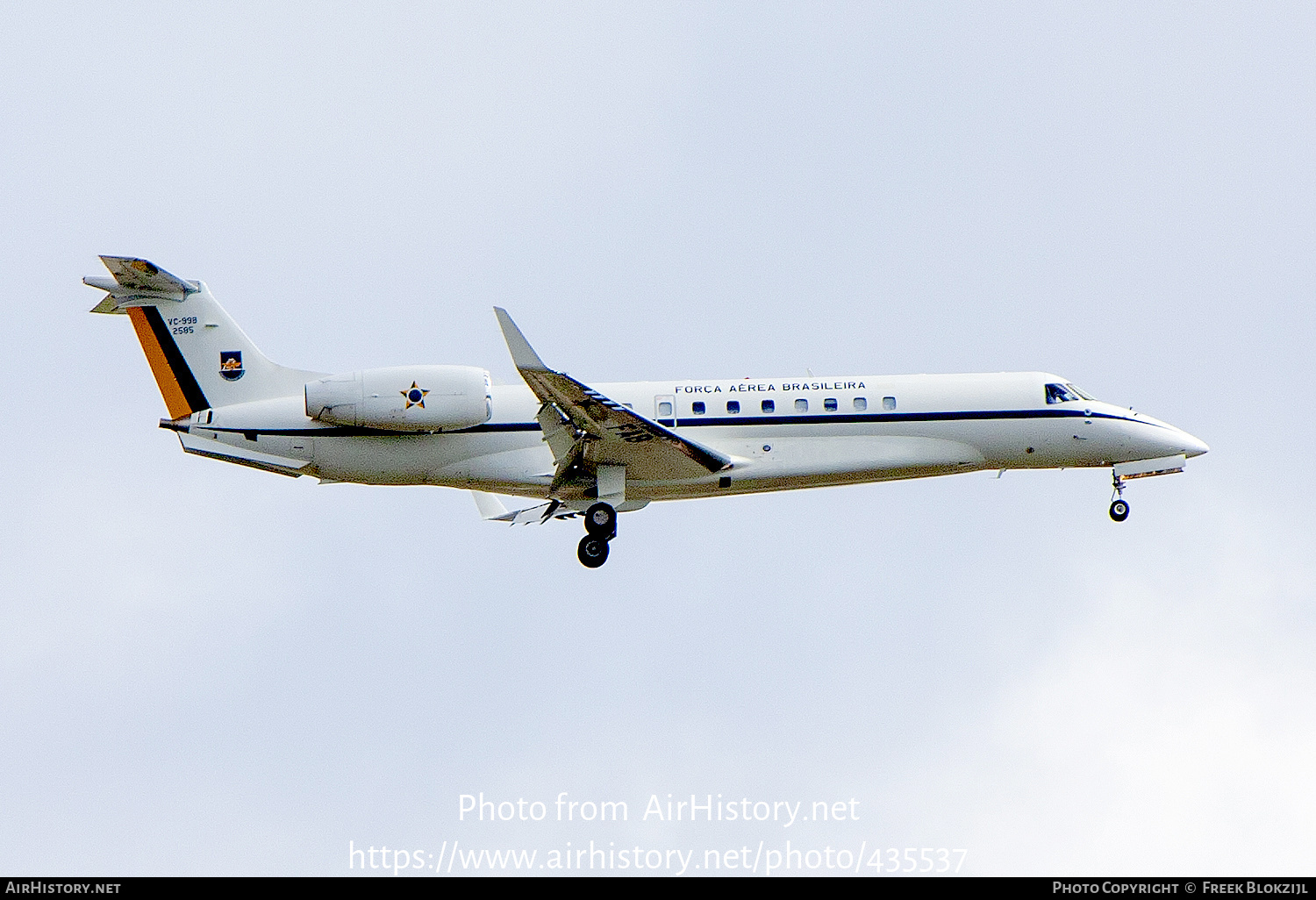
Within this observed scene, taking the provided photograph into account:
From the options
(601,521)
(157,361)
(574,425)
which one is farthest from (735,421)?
(157,361)

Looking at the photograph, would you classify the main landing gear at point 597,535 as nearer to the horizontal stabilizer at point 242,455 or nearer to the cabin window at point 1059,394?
the horizontal stabilizer at point 242,455

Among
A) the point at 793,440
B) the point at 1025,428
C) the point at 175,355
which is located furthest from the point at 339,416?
the point at 1025,428

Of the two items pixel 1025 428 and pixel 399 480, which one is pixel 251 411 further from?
pixel 1025 428

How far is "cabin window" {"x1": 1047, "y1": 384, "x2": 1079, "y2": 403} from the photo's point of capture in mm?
27297

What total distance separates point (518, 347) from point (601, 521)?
14.2ft

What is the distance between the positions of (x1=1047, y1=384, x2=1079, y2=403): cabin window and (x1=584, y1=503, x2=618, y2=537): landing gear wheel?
328 inches

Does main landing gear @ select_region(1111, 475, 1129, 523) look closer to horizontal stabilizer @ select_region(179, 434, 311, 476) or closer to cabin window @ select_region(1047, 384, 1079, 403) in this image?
cabin window @ select_region(1047, 384, 1079, 403)

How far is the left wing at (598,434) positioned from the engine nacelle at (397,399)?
5.22 feet

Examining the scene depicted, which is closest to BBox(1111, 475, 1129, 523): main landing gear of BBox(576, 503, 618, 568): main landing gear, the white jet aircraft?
the white jet aircraft

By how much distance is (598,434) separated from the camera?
24.6m

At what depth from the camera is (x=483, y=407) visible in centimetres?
2531

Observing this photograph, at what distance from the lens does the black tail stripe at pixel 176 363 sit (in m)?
26.5

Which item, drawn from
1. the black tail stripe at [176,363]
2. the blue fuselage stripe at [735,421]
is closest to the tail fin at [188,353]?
the black tail stripe at [176,363]

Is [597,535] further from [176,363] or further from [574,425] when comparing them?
[176,363]
